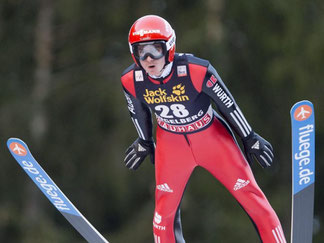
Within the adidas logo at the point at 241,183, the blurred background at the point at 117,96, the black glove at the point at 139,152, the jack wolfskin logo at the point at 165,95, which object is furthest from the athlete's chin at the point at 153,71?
the blurred background at the point at 117,96

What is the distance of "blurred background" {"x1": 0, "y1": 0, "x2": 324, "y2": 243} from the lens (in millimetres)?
11008

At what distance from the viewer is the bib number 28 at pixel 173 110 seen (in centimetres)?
524

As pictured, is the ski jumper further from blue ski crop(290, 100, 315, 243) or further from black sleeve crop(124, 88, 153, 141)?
blue ski crop(290, 100, 315, 243)

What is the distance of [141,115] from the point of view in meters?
5.48

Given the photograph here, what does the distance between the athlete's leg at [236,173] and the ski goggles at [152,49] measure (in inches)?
21.6

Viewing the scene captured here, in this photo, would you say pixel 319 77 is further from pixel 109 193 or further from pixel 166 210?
pixel 166 210

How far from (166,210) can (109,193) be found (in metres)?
7.12

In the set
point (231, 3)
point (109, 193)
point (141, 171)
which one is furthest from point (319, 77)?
point (109, 193)

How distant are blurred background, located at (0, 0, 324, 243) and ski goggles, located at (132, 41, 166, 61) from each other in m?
5.36

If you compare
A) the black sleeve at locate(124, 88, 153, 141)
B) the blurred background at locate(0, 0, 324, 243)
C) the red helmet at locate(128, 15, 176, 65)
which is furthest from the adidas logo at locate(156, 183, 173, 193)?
the blurred background at locate(0, 0, 324, 243)

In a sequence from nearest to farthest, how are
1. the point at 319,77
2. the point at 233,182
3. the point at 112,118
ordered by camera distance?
the point at 233,182 < the point at 319,77 < the point at 112,118

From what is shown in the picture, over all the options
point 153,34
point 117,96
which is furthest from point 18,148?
point 117,96

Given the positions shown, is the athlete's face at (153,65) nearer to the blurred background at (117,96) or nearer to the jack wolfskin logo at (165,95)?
the jack wolfskin logo at (165,95)

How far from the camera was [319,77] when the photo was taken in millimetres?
11031
